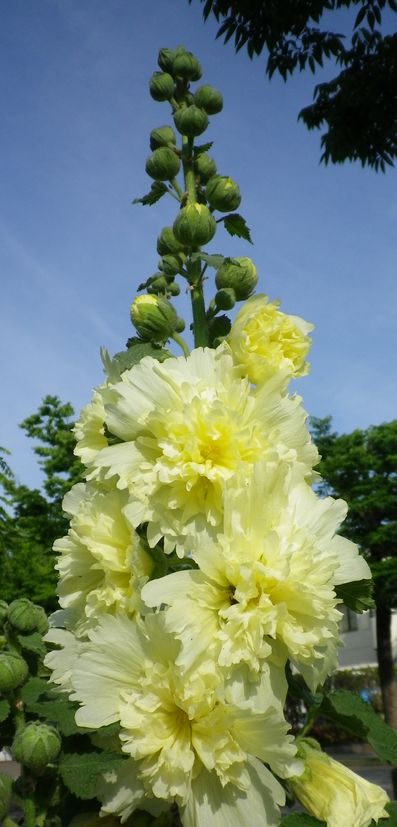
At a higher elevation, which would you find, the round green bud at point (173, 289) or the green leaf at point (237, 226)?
the green leaf at point (237, 226)

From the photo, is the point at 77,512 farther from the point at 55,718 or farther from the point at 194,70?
the point at 194,70

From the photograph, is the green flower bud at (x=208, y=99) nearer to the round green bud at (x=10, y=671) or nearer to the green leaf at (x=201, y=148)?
the green leaf at (x=201, y=148)

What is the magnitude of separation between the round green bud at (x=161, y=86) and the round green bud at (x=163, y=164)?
24 cm

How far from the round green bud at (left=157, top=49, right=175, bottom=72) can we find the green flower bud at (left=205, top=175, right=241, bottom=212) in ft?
1.73

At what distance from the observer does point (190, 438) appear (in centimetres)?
145

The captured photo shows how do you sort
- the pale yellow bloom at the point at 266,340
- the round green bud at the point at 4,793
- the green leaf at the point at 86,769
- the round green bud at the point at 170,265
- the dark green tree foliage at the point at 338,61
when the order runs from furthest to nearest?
the dark green tree foliage at the point at 338,61 < the round green bud at the point at 170,265 < the pale yellow bloom at the point at 266,340 < the round green bud at the point at 4,793 < the green leaf at the point at 86,769

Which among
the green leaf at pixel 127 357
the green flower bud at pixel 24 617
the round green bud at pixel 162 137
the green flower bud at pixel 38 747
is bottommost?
the green flower bud at pixel 38 747

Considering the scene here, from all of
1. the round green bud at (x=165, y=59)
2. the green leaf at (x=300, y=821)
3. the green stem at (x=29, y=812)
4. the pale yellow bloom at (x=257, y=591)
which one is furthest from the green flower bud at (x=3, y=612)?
the round green bud at (x=165, y=59)

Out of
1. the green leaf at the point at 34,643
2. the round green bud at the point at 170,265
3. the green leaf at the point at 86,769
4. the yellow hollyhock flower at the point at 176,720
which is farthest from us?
the round green bud at the point at 170,265

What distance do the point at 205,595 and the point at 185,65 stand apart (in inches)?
66.7

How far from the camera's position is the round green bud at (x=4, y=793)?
5.22ft

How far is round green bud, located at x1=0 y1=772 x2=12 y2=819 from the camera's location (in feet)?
5.22

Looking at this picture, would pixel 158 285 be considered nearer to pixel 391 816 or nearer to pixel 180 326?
pixel 180 326

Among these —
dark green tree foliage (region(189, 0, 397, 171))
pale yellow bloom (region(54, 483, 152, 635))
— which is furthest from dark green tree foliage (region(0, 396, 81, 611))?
pale yellow bloom (region(54, 483, 152, 635))
